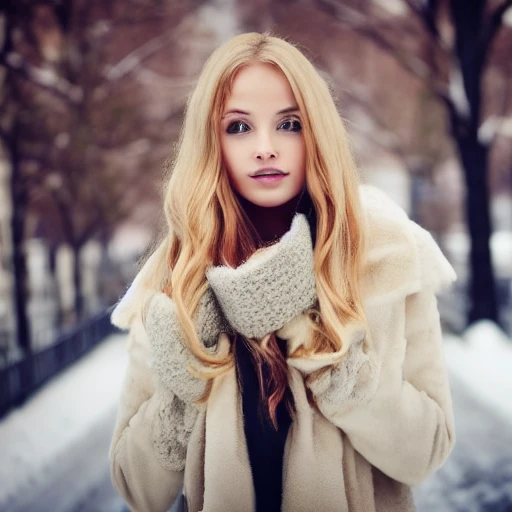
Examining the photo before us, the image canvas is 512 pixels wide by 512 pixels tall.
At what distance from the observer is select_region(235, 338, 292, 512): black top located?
1632 mm

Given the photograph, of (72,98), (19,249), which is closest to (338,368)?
(19,249)

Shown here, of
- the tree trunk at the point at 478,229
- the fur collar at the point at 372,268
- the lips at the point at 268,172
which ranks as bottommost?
the tree trunk at the point at 478,229

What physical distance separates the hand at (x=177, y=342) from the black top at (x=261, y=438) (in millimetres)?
111

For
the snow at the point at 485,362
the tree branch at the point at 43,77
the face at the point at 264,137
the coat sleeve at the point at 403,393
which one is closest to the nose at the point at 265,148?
the face at the point at 264,137

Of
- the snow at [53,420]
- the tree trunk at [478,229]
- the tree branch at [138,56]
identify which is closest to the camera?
the snow at [53,420]

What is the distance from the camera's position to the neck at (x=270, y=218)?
A: 1.77 metres

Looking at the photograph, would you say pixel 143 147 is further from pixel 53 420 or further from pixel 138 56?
pixel 53 420

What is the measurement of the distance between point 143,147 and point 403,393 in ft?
36.6

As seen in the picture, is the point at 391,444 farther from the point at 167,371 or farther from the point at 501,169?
the point at 501,169

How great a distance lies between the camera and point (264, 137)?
1.55 m

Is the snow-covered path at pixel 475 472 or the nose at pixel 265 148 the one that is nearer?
the nose at pixel 265 148

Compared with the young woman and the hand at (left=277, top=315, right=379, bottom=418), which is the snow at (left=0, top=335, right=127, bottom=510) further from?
the hand at (left=277, top=315, right=379, bottom=418)

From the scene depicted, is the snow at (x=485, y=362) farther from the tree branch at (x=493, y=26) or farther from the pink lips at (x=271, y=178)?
the pink lips at (x=271, y=178)

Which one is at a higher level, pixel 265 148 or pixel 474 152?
pixel 265 148
